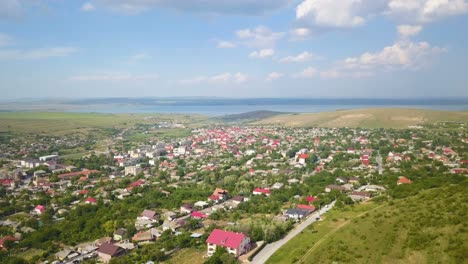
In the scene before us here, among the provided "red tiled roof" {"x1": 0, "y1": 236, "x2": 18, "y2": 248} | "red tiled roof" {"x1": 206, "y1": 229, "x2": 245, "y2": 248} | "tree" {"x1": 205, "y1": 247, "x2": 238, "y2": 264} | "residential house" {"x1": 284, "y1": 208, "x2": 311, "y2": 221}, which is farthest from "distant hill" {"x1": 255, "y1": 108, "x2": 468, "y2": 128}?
"red tiled roof" {"x1": 0, "y1": 236, "x2": 18, "y2": 248}

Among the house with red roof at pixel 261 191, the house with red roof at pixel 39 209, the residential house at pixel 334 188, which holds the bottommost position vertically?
the house with red roof at pixel 39 209

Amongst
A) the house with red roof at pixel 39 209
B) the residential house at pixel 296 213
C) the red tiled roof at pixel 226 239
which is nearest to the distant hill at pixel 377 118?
the residential house at pixel 296 213

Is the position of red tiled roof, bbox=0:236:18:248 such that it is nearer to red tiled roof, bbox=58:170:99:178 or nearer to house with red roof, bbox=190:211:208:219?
house with red roof, bbox=190:211:208:219

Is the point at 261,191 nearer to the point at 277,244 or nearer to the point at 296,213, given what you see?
the point at 296,213

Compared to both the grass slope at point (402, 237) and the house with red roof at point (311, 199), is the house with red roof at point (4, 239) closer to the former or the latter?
the grass slope at point (402, 237)

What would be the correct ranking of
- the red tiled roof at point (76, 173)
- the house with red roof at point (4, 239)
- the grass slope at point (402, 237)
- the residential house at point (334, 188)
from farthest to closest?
the red tiled roof at point (76, 173), the residential house at point (334, 188), the house with red roof at point (4, 239), the grass slope at point (402, 237)

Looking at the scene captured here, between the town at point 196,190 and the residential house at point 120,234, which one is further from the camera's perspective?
the residential house at point 120,234

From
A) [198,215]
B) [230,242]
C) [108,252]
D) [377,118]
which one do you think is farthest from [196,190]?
[377,118]
